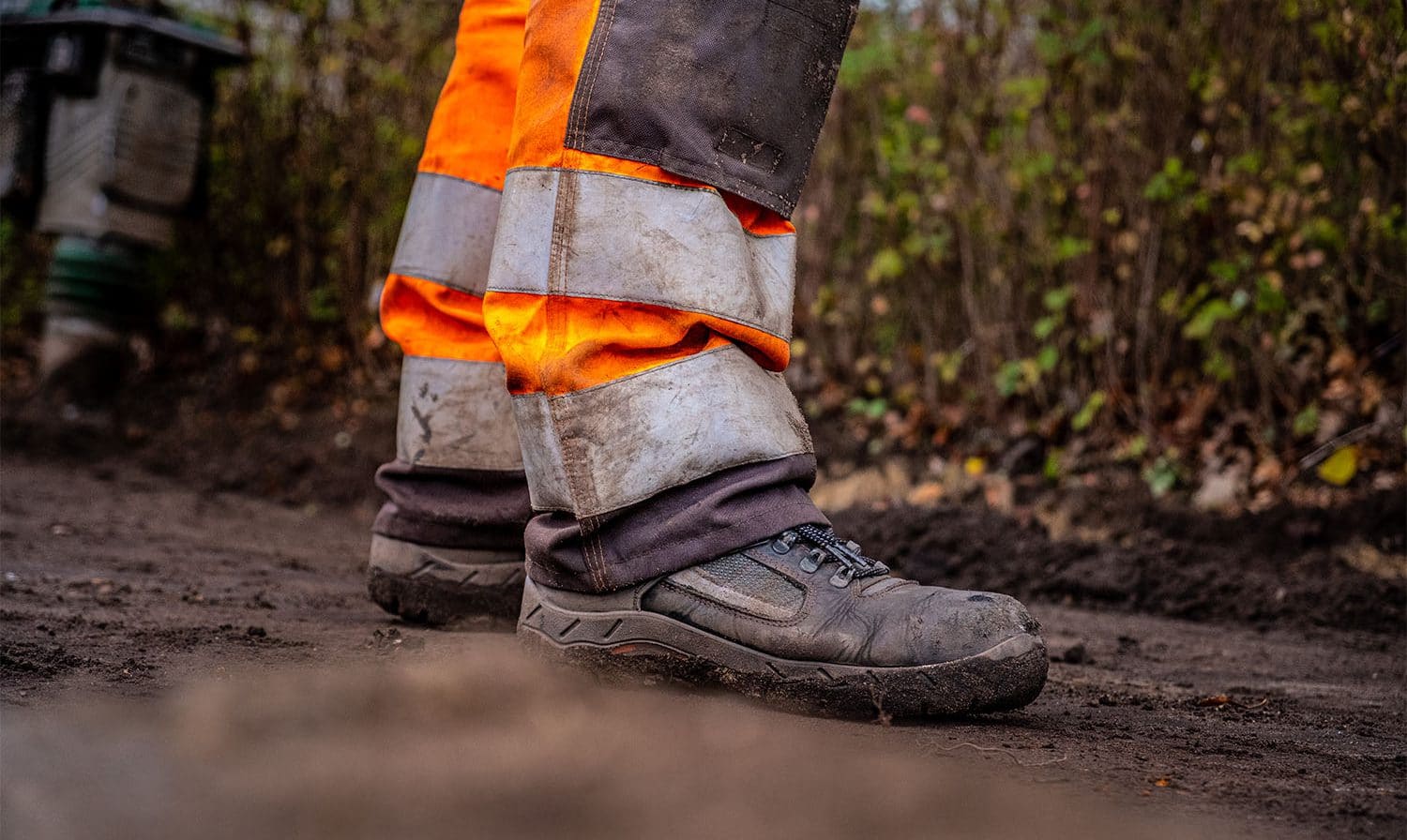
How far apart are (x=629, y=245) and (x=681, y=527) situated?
36cm

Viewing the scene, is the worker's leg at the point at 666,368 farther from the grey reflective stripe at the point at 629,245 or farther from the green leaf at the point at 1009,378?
the green leaf at the point at 1009,378

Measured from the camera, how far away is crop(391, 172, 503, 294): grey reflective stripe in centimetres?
189

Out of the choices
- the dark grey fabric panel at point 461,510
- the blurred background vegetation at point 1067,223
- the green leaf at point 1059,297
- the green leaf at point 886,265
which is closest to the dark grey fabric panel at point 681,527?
the dark grey fabric panel at point 461,510

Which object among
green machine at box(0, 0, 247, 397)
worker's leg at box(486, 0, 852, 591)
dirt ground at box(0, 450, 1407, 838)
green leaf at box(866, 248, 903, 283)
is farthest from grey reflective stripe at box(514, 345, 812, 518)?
green machine at box(0, 0, 247, 397)

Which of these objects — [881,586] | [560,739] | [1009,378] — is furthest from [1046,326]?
[560,739]

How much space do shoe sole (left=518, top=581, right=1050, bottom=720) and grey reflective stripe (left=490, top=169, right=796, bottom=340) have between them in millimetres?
412

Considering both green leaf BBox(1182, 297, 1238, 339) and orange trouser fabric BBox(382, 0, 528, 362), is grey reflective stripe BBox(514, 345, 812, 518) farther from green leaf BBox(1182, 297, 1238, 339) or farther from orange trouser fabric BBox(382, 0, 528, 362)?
green leaf BBox(1182, 297, 1238, 339)

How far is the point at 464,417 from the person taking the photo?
189cm

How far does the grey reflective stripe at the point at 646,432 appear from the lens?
1458 millimetres

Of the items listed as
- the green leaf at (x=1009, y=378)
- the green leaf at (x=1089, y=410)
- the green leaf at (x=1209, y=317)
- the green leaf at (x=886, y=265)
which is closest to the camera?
the green leaf at (x=1209, y=317)

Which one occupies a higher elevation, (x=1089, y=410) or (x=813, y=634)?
(x=1089, y=410)

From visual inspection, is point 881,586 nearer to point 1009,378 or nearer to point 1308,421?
point 1308,421

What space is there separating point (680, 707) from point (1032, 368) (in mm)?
2677

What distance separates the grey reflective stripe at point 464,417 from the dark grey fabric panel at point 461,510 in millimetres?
23
